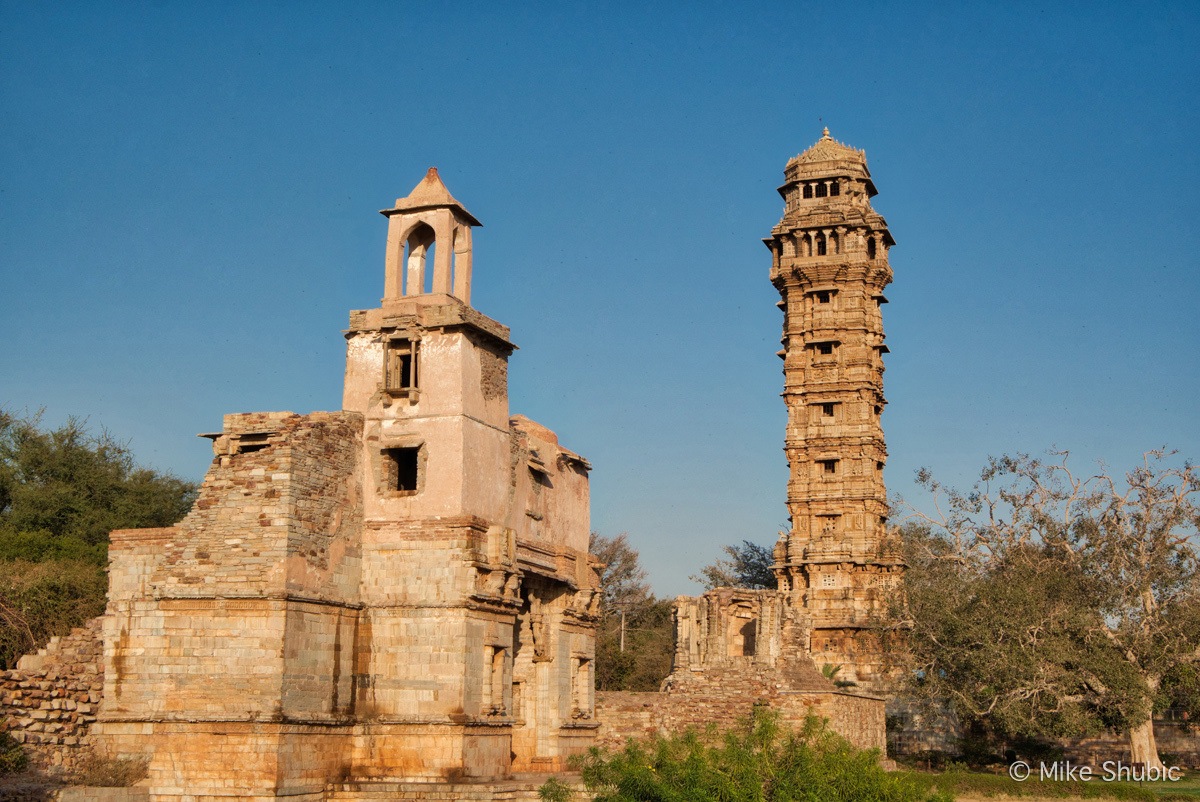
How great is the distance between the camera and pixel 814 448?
1922 inches

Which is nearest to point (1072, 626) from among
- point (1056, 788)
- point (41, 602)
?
point (1056, 788)

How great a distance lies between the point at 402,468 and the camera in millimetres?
22062

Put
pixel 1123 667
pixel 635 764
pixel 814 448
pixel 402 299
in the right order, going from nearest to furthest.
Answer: pixel 635 764 < pixel 402 299 < pixel 1123 667 < pixel 814 448

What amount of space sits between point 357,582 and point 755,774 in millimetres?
7110

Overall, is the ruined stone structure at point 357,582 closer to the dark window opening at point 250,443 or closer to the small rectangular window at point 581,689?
the dark window opening at point 250,443

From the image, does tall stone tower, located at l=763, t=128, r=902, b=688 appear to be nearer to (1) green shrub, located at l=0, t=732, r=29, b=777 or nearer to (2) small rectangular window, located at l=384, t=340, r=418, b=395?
(2) small rectangular window, located at l=384, t=340, r=418, b=395

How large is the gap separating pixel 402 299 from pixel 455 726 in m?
6.71

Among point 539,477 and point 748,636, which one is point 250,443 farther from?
point 748,636

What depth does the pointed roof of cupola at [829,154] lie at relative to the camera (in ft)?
168

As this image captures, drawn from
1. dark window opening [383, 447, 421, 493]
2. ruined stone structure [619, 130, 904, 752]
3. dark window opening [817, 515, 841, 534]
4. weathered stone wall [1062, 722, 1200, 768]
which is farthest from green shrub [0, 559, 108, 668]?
dark window opening [817, 515, 841, 534]

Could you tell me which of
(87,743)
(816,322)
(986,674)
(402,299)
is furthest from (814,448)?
(87,743)

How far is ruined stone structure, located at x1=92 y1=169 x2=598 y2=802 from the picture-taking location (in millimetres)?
18703

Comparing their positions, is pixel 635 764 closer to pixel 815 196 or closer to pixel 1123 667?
pixel 1123 667

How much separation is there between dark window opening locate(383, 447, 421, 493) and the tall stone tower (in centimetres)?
2640
